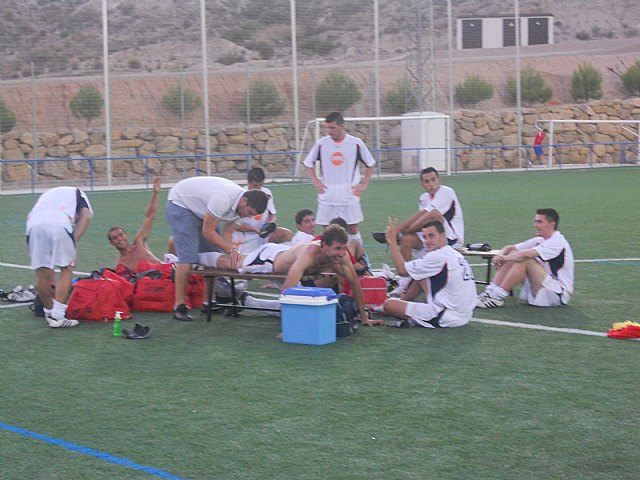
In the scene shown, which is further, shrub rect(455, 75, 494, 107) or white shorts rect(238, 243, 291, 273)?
shrub rect(455, 75, 494, 107)

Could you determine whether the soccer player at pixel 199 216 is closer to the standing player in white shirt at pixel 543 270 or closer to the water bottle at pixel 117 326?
the water bottle at pixel 117 326

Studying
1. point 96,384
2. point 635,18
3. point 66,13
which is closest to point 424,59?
point 66,13

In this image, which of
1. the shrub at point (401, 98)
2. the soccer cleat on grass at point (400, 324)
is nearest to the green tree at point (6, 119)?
the shrub at point (401, 98)

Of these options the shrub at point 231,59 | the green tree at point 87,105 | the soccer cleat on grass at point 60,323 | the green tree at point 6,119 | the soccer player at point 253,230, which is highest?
the shrub at point 231,59

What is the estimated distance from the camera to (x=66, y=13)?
40.9 m

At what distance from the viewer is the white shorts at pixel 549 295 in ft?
31.3

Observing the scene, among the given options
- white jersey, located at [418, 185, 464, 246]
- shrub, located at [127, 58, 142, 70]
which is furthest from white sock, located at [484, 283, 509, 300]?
shrub, located at [127, 58, 142, 70]

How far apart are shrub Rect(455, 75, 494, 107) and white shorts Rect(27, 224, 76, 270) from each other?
40.1 m

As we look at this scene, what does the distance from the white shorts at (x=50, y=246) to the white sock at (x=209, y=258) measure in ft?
4.20

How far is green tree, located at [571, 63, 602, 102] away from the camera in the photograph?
2057 inches

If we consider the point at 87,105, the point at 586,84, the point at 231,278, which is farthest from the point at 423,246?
the point at 586,84

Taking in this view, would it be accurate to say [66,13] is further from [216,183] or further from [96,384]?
[96,384]

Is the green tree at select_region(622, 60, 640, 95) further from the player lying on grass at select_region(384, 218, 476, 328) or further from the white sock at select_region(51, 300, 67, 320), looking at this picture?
the white sock at select_region(51, 300, 67, 320)

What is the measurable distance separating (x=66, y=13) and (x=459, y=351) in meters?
36.1
